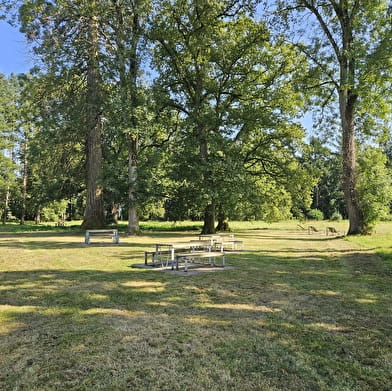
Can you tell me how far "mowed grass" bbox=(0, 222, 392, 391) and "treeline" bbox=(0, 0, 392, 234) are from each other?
41.7 ft

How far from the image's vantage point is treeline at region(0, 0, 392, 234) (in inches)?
762

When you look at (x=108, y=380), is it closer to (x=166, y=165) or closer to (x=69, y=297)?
(x=69, y=297)

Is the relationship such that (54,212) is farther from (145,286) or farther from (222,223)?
(145,286)

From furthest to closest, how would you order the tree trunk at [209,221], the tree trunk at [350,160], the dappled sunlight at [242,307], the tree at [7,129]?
the tree at [7,129]
the tree trunk at [209,221]
the tree trunk at [350,160]
the dappled sunlight at [242,307]

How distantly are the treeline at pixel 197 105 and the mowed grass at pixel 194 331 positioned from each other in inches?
501

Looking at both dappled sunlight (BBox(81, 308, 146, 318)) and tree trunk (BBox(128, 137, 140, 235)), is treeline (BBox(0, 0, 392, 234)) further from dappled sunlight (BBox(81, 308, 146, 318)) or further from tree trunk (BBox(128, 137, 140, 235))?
dappled sunlight (BBox(81, 308, 146, 318))

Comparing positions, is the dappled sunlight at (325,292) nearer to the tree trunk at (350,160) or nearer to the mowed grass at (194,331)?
the mowed grass at (194,331)

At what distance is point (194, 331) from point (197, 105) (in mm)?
19889

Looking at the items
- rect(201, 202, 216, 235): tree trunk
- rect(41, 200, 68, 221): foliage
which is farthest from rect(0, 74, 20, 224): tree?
rect(201, 202, 216, 235): tree trunk

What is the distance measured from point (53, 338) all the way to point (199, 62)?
22032 millimetres

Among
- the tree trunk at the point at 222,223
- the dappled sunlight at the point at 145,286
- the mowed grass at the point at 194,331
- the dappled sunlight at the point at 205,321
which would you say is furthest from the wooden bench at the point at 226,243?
the tree trunk at the point at 222,223

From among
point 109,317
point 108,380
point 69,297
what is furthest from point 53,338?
point 69,297

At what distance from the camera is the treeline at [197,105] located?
1934cm

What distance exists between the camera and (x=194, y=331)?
14.8 feet
